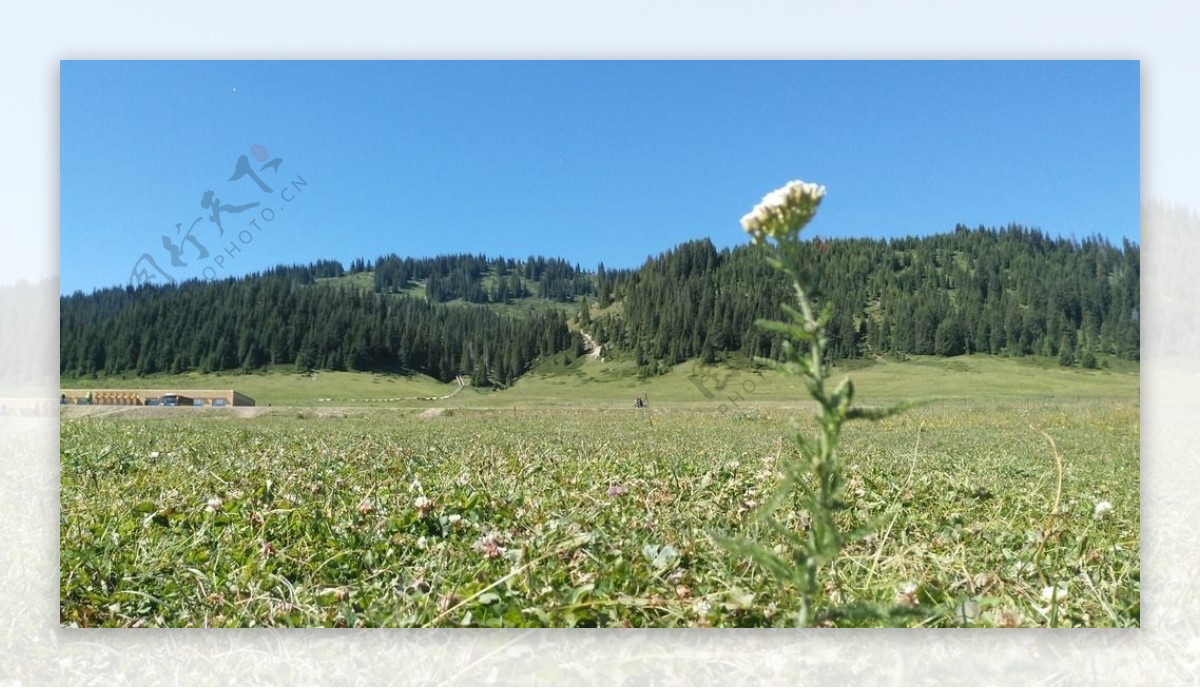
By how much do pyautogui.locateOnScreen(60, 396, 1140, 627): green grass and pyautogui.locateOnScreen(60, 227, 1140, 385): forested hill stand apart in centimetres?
40


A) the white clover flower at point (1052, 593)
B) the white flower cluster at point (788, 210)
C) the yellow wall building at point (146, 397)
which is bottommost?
the white clover flower at point (1052, 593)

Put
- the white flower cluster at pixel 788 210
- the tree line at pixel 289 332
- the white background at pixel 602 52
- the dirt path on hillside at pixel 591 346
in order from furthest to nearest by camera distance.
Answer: the dirt path on hillside at pixel 591 346 < the tree line at pixel 289 332 < the white background at pixel 602 52 < the white flower cluster at pixel 788 210

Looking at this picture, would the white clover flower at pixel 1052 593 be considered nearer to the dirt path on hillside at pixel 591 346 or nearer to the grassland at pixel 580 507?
the grassland at pixel 580 507

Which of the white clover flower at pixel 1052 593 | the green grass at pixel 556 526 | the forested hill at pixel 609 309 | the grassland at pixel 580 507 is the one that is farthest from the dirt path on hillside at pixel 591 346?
the white clover flower at pixel 1052 593

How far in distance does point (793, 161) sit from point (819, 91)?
0.30 m

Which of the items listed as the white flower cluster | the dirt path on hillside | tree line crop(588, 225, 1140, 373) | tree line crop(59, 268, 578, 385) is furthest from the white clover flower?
the dirt path on hillside

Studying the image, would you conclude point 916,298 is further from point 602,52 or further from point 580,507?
point 580,507

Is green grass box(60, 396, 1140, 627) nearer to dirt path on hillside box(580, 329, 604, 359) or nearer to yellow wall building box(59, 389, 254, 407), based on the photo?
yellow wall building box(59, 389, 254, 407)

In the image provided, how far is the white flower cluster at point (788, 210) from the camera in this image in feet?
4.42

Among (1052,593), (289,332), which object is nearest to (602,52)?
(289,332)

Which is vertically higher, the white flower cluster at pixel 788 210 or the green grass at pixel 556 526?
the white flower cluster at pixel 788 210

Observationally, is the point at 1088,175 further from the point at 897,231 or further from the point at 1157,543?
the point at 1157,543

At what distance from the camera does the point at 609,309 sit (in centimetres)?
411

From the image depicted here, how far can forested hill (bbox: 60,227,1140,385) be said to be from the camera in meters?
3.52
